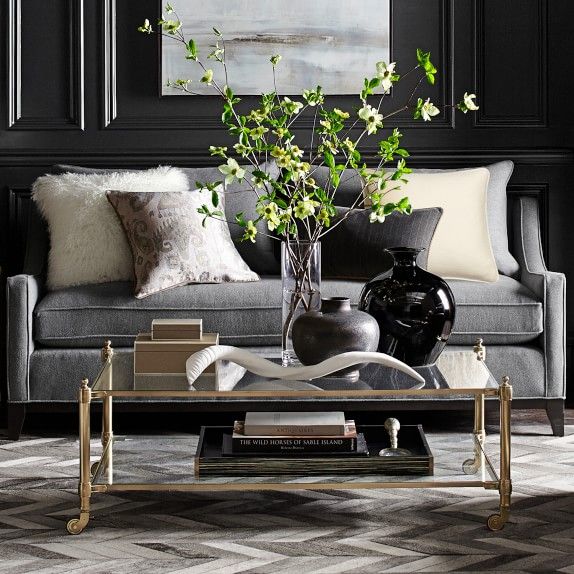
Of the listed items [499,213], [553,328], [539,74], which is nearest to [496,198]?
[499,213]

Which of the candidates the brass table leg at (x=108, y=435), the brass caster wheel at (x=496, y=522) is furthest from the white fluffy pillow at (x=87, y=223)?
the brass caster wheel at (x=496, y=522)

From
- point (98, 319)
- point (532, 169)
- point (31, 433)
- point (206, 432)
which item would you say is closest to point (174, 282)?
point (98, 319)

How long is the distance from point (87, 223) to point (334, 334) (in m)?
1.55

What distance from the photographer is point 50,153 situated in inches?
169

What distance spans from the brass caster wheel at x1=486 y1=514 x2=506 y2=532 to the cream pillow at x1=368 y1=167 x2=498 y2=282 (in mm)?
1397

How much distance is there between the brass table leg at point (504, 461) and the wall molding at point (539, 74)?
2190 millimetres

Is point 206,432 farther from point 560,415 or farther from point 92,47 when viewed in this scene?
point 92,47

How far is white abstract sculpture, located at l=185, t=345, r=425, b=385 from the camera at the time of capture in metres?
2.39

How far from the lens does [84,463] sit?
2.35 m

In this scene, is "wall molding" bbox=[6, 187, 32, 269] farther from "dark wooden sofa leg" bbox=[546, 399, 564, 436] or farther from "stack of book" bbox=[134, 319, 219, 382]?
"dark wooden sofa leg" bbox=[546, 399, 564, 436]

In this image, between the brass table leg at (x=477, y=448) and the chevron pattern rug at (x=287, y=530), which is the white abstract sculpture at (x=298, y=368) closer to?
the brass table leg at (x=477, y=448)

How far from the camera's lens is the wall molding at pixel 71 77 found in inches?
169

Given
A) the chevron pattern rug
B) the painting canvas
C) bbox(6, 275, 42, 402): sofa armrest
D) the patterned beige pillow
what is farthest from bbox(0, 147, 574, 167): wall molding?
the chevron pattern rug

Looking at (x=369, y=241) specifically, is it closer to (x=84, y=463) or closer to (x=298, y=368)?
(x=298, y=368)
